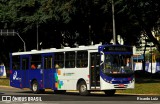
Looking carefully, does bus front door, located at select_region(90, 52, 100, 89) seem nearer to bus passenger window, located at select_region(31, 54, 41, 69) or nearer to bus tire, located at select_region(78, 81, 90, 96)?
bus tire, located at select_region(78, 81, 90, 96)

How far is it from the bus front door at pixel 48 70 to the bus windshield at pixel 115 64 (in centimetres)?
489

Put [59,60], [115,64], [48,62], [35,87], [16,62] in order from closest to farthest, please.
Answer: [115,64]
[59,60]
[48,62]
[35,87]
[16,62]

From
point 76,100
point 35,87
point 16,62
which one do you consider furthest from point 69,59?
point 16,62

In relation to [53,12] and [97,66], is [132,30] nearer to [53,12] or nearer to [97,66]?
[53,12]

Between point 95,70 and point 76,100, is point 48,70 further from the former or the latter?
point 76,100

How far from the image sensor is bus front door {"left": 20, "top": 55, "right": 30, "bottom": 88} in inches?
1332

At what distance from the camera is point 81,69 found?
28938 millimetres

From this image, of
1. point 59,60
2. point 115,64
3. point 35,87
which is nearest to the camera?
point 115,64

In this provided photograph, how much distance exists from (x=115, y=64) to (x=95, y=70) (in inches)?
51.1

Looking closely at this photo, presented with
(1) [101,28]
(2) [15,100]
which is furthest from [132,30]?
(2) [15,100]

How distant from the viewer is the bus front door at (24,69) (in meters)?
33.8

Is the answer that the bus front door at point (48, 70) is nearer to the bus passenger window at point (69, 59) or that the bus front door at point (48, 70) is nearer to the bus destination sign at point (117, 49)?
the bus passenger window at point (69, 59)

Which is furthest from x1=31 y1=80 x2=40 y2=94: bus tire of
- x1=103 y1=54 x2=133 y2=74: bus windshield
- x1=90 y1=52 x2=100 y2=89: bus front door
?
x1=103 y1=54 x2=133 y2=74: bus windshield

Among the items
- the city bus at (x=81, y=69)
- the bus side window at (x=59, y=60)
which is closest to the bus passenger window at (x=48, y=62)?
the city bus at (x=81, y=69)
